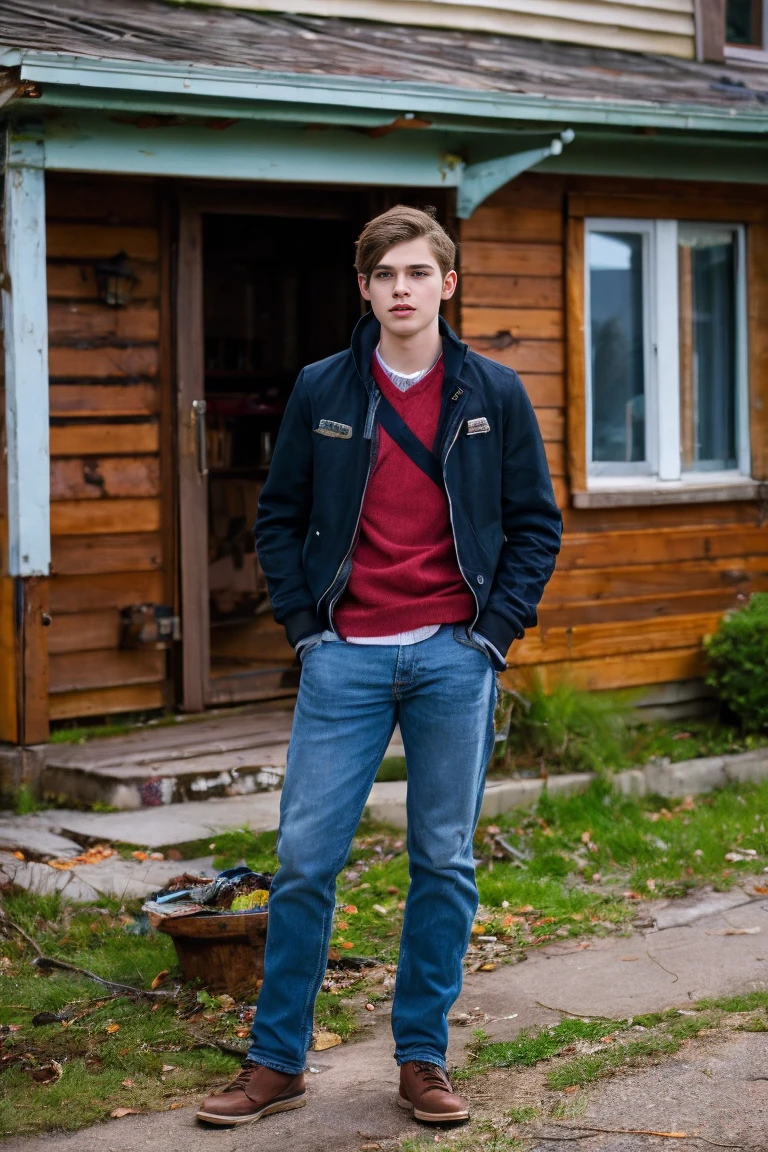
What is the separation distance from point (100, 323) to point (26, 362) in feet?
3.73

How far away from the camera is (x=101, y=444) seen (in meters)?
7.70

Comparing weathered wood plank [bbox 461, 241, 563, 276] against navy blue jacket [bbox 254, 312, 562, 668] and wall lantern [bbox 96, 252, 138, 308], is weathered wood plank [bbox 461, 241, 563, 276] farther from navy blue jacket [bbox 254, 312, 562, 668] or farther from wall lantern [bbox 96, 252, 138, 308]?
navy blue jacket [bbox 254, 312, 562, 668]

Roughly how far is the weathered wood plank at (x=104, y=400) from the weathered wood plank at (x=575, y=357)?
2.31m

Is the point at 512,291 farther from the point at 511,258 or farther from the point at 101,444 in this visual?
the point at 101,444

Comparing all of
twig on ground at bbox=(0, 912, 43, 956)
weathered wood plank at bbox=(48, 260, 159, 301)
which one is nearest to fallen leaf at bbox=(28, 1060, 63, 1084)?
twig on ground at bbox=(0, 912, 43, 956)

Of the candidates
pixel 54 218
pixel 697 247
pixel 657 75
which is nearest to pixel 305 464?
pixel 54 218

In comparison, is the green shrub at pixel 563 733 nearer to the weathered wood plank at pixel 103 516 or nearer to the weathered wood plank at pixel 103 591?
the weathered wood plank at pixel 103 591

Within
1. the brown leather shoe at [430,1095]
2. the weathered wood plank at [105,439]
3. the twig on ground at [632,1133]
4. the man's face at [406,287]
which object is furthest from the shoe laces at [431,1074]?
the weathered wood plank at [105,439]

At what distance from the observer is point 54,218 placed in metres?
7.53

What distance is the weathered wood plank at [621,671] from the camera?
8.27 m

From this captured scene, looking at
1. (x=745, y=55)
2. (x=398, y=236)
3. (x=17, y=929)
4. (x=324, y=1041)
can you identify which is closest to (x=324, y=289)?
(x=745, y=55)

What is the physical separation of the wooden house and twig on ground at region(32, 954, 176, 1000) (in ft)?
7.07

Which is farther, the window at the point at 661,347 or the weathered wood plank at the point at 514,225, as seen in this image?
the window at the point at 661,347

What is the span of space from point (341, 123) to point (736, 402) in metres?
3.39
